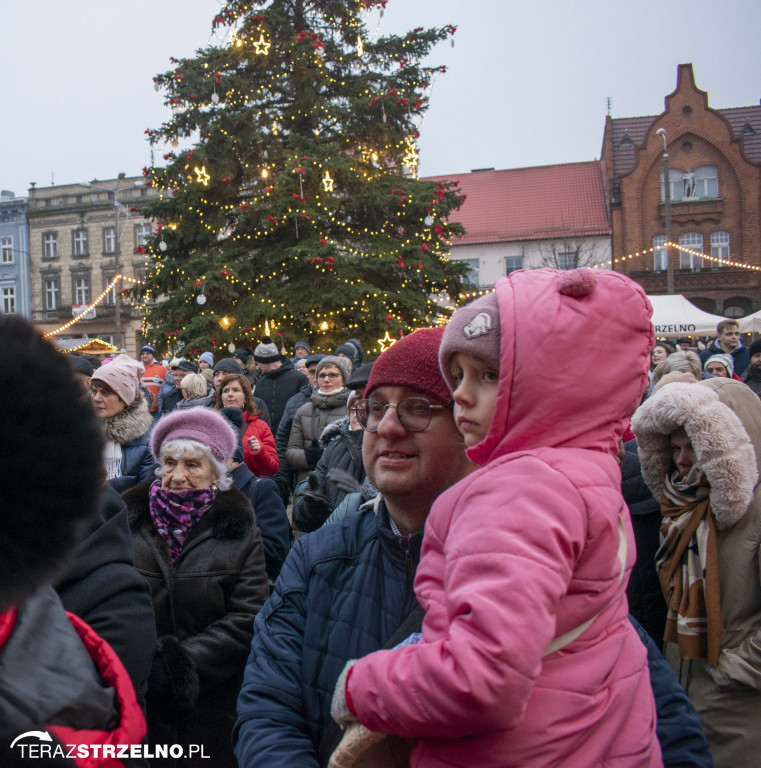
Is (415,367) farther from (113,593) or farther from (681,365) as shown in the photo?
(681,365)

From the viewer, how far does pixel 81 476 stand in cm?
118

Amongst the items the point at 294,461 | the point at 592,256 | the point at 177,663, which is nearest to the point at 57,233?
the point at 592,256

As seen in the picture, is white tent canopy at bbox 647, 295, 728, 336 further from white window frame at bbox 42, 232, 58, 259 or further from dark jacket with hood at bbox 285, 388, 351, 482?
white window frame at bbox 42, 232, 58, 259

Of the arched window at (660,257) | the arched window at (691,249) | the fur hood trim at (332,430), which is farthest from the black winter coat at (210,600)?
the arched window at (691,249)

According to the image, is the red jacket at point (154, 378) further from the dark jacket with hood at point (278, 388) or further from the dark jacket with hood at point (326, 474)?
the dark jacket with hood at point (326, 474)

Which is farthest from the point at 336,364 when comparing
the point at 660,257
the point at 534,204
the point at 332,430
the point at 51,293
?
the point at 51,293

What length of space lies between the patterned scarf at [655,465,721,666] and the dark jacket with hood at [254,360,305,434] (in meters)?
6.39

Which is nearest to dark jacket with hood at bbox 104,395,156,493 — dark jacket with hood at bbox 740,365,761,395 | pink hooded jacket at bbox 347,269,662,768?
pink hooded jacket at bbox 347,269,662,768

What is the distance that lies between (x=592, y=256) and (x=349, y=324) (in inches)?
1005

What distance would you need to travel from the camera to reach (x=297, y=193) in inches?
642

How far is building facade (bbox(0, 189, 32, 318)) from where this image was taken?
54031 mm

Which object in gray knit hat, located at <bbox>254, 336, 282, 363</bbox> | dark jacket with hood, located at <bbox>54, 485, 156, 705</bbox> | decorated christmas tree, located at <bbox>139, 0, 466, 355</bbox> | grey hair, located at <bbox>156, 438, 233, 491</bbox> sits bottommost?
dark jacket with hood, located at <bbox>54, 485, 156, 705</bbox>

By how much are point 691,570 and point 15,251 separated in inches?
2359

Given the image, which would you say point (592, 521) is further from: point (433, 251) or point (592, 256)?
point (592, 256)
